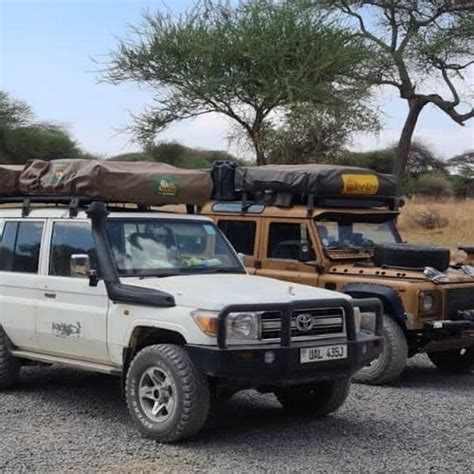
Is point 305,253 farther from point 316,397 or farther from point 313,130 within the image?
point 313,130

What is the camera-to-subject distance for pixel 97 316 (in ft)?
23.0

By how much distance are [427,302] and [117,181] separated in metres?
3.23

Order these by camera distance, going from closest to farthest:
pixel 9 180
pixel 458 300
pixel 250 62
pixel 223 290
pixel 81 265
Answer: pixel 223 290, pixel 81 265, pixel 9 180, pixel 458 300, pixel 250 62

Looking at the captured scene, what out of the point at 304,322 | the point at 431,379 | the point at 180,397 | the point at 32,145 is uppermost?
the point at 32,145

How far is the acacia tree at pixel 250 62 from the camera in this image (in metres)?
25.1

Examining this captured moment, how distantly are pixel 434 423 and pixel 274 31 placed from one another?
63.7 feet

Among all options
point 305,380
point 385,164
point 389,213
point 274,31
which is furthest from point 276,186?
point 385,164

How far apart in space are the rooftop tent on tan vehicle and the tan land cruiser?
1516 mm

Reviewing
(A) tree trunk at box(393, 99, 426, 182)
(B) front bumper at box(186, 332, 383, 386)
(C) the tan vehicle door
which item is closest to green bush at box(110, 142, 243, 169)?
(A) tree trunk at box(393, 99, 426, 182)

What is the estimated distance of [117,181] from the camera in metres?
7.66

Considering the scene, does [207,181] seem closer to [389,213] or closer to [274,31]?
[389,213]

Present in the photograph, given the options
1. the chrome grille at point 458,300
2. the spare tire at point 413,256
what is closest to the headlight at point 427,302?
the chrome grille at point 458,300

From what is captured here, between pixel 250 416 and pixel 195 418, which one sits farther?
pixel 250 416

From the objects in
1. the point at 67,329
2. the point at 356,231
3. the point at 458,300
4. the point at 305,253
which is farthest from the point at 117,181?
the point at 458,300
